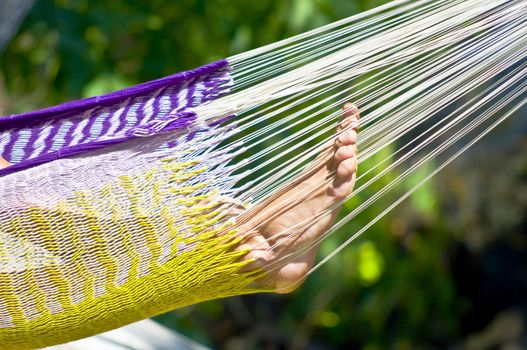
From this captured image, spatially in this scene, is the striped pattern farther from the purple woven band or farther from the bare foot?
the bare foot

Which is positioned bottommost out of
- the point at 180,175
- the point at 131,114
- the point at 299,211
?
the point at 299,211

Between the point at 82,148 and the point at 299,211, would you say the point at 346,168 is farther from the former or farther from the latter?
the point at 82,148

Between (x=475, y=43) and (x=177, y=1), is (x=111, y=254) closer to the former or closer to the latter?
(x=475, y=43)

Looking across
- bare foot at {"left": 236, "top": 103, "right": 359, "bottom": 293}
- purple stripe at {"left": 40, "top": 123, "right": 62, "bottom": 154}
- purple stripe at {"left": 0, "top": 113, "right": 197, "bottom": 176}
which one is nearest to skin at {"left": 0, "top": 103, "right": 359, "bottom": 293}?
bare foot at {"left": 236, "top": 103, "right": 359, "bottom": 293}

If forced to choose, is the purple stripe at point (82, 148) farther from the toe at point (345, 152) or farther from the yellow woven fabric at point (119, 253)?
the toe at point (345, 152)

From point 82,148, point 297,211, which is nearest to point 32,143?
point 82,148

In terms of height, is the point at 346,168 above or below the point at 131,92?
below

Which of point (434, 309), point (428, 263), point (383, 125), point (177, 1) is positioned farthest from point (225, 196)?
point (434, 309)

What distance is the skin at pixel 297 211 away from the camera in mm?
1447

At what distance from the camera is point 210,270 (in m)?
1.44

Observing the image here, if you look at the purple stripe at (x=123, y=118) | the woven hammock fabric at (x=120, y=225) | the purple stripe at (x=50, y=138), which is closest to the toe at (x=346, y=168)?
the woven hammock fabric at (x=120, y=225)

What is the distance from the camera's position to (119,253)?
145cm

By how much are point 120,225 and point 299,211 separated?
24cm

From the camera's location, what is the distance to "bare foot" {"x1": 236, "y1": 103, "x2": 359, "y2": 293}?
4.75 feet
